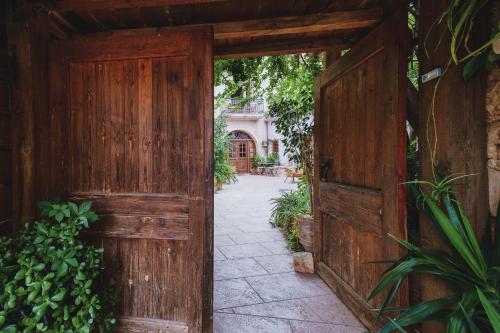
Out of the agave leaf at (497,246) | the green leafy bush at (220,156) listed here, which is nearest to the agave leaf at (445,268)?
the agave leaf at (497,246)

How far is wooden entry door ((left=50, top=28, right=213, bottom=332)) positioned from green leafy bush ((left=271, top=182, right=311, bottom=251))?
7.80 feet

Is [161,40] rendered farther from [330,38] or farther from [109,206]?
[330,38]

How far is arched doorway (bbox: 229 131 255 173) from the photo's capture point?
19.7 meters

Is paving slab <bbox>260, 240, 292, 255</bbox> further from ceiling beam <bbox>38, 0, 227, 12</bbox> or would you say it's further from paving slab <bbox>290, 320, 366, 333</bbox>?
ceiling beam <bbox>38, 0, 227, 12</bbox>

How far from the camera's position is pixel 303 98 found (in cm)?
417

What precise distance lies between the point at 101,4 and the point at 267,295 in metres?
2.78

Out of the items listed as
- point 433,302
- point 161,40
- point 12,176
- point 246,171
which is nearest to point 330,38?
point 161,40

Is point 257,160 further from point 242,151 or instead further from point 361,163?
point 361,163

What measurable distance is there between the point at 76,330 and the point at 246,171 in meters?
18.2

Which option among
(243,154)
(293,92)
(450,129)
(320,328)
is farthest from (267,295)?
(243,154)

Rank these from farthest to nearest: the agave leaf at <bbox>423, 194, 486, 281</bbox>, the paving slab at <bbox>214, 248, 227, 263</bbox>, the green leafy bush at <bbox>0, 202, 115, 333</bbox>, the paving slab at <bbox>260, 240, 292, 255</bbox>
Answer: the paving slab at <bbox>260, 240, 292, 255</bbox>
the paving slab at <bbox>214, 248, 227, 263</bbox>
the green leafy bush at <bbox>0, 202, 115, 333</bbox>
the agave leaf at <bbox>423, 194, 486, 281</bbox>

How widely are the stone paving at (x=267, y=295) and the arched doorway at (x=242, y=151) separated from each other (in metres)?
15.0

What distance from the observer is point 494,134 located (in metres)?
1.29

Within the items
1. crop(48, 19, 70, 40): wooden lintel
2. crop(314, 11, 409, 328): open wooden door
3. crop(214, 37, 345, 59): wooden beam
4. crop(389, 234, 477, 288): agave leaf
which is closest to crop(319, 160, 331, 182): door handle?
crop(314, 11, 409, 328): open wooden door
